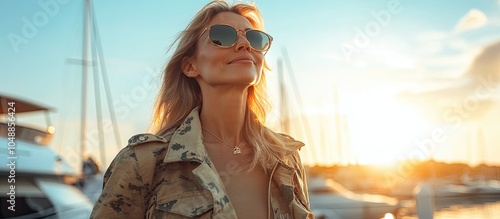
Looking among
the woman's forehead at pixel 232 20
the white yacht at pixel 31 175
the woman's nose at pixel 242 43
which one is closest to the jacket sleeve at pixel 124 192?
the woman's nose at pixel 242 43

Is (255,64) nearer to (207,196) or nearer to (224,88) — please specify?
(224,88)

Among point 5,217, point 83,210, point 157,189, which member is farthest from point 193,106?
point 83,210

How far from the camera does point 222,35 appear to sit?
81.4 inches

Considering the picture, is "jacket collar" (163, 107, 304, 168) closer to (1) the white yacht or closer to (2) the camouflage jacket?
(2) the camouflage jacket

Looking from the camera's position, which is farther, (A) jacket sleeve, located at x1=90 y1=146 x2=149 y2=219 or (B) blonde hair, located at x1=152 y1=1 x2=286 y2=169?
(B) blonde hair, located at x1=152 y1=1 x2=286 y2=169

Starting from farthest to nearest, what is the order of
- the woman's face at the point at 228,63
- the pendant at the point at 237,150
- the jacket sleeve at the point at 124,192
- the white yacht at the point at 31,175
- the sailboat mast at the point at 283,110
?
the sailboat mast at the point at 283,110, the white yacht at the point at 31,175, the pendant at the point at 237,150, the woman's face at the point at 228,63, the jacket sleeve at the point at 124,192

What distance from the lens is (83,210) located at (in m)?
4.84

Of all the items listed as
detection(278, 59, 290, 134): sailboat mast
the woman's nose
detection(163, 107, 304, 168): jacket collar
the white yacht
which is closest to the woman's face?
the woman's nose

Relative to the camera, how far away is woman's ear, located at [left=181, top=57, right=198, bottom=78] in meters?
2.20

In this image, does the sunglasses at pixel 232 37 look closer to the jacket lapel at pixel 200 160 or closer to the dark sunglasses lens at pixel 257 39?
the dark sunglasses lens at pixel 257 39

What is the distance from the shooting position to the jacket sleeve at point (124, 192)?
1.81 metres

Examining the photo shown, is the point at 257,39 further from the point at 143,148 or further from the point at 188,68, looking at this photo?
the point at 143,148

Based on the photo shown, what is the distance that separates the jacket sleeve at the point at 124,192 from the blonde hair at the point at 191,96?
330mm

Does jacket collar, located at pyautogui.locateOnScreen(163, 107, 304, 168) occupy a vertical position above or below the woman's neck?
below
